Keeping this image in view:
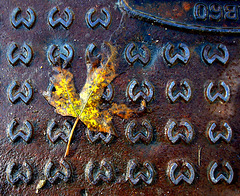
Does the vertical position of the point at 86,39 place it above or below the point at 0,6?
below

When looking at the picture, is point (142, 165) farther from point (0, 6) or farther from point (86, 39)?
point (0, 6)

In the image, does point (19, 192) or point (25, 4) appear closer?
point (19, 192)

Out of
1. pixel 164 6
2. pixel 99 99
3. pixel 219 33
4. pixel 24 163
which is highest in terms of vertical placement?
Answer: pixel 164 6

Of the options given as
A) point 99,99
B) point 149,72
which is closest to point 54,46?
point 99,99
